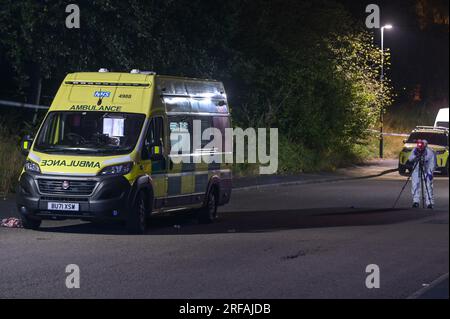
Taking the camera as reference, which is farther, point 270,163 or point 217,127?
point 270,163

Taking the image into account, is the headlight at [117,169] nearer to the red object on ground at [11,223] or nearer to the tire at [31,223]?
the tire at [31,223]

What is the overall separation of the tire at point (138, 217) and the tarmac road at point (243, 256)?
23 cm

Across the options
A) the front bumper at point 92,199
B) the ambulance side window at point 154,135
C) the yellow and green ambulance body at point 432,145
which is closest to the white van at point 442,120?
the yellow and green ambulance body at point 432,145

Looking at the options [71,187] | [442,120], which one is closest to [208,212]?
[71,187]

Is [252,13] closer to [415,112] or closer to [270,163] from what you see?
[270,163]

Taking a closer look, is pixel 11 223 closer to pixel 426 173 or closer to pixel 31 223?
pixel 31 223

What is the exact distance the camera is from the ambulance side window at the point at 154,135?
1734 centimetres

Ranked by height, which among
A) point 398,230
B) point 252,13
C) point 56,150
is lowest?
point 398,230

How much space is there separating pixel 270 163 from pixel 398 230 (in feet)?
55.6

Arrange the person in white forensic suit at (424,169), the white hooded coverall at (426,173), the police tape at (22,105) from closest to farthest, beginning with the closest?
the person in white forensic suit at (424,169), the white hooded coverall at (426,173), the police tape at (22,105)

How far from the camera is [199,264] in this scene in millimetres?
13430

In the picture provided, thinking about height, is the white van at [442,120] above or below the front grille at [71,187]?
above
